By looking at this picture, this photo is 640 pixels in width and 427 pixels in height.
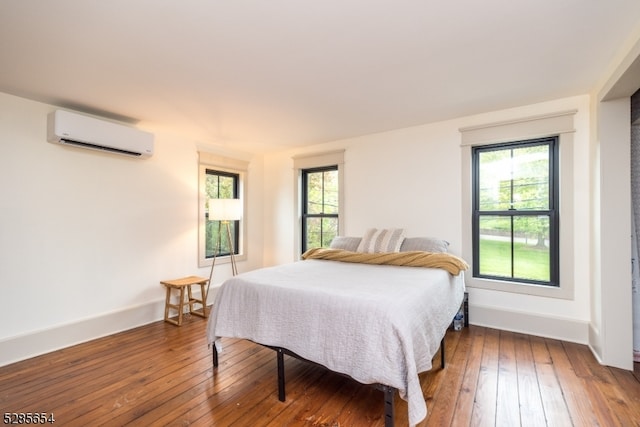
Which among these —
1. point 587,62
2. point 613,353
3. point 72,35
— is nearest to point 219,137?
point 72,35

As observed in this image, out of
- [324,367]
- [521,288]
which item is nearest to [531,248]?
[521,288]

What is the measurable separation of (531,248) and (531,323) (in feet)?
2.44

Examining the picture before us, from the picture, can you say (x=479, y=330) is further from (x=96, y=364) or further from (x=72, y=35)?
(x=72, y=35)

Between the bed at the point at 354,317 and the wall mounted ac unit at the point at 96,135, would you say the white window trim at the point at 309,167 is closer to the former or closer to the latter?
the bed at the point at 354,317

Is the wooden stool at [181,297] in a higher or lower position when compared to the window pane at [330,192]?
lower

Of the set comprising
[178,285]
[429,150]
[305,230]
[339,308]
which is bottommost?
[178,285]

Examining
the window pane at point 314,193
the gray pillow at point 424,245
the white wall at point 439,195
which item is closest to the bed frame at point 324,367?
the gray pillow at point 424,245

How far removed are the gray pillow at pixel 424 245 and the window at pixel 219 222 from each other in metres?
2.47

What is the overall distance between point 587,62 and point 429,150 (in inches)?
60.5

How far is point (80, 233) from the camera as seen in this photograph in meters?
2.93

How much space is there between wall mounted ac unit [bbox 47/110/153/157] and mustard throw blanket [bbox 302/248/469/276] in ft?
7.27

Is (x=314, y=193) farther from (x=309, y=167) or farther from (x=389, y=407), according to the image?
(x=389, y=407)

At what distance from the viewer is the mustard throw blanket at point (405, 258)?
8.50ft

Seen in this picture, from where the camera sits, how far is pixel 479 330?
3104 mm
